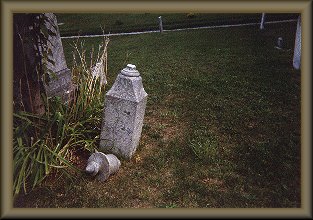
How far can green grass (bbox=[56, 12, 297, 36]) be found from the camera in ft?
52.9

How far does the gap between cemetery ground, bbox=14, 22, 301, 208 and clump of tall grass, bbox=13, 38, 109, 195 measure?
163 mm

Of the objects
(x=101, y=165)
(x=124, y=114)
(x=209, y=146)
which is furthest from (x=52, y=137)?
(x=209, y=146)

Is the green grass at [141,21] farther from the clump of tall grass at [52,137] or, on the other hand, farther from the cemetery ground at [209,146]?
the clump of tall grass at [52,137]

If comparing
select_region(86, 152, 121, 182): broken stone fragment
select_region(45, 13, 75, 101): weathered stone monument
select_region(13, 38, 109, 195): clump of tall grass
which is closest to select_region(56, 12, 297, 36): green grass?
select_region(45, 13, 75, 101): weathered stone monument

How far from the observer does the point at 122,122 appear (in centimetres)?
472

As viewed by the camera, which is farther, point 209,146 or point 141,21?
point 141,21

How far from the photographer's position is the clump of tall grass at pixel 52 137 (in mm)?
4043

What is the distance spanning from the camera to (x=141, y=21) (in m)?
18.7

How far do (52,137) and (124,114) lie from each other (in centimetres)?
103

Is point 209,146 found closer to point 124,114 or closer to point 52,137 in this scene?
point 124,114

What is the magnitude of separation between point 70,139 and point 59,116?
1.13 ft

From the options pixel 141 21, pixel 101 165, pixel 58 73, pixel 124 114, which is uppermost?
pixel 141 21

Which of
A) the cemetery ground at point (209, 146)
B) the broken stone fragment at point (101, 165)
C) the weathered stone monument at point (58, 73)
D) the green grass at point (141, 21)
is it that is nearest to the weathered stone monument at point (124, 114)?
the cemetery ground at point (209, 146)

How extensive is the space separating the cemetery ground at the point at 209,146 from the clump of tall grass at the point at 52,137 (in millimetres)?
163
